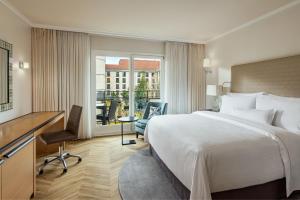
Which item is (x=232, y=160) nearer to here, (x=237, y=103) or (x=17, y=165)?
(x=237, y=103)

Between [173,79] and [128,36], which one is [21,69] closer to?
[128,36]

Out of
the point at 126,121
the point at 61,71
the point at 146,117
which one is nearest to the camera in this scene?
the point at 126,121

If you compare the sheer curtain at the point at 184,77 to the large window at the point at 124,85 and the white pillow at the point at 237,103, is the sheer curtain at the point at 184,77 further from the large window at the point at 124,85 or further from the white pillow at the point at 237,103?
the white pillow at the point at 237,103

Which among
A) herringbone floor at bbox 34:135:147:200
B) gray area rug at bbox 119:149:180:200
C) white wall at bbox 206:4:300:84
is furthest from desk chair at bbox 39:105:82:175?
white wall at bbox 206:4:300:84

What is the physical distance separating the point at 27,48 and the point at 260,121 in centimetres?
441

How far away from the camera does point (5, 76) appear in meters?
2.82

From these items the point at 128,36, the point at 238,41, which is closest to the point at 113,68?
the point at 128,36

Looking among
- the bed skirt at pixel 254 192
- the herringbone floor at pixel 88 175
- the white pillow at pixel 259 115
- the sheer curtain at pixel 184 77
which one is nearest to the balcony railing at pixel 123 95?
the sheer curtain at pixel 184 77

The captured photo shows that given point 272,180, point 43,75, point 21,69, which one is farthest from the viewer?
point 43,75

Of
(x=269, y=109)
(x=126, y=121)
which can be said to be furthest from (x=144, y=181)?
(x=269, y=109)

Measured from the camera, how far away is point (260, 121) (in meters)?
2.70

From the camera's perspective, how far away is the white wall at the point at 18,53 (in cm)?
287

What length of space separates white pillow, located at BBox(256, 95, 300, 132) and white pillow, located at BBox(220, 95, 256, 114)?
0.14 m

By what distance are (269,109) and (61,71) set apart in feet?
13.4
